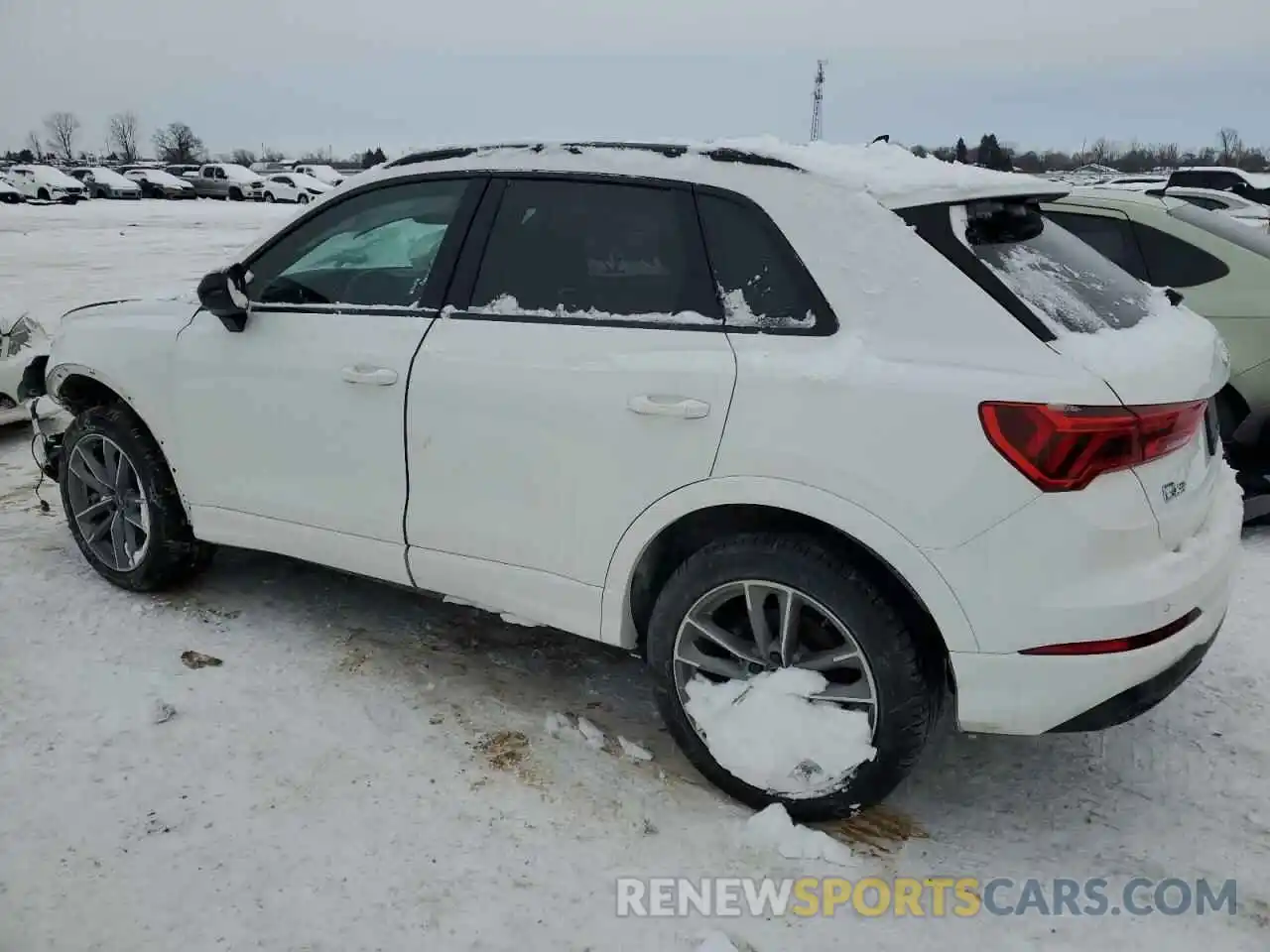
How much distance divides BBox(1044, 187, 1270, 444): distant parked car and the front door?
10.6 ft

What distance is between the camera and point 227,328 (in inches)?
146

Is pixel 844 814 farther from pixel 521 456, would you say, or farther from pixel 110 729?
pixel 110 729

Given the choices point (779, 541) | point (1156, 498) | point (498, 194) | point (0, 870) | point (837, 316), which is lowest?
point (0, 870)

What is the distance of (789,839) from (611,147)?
2119 mm

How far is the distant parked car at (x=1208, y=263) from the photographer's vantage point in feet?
16.6

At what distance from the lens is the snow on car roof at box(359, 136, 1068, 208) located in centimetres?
276

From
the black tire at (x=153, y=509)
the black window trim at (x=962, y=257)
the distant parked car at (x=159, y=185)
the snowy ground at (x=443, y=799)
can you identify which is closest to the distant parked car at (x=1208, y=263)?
the snowy ground at (x=443, y=799)

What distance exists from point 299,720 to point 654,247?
1.91m

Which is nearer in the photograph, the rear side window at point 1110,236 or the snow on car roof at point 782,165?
the snow on car roof at point 782,165

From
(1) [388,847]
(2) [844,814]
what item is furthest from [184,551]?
(2) [844,814]

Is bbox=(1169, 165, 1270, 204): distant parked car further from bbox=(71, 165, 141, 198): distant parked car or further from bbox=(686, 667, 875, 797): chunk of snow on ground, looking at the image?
bbox=(71, 165, 141, 198): distant parked car

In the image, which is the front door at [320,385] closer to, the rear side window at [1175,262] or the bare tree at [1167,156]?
the rear side window at [1175,262]

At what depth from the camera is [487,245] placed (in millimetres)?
3279

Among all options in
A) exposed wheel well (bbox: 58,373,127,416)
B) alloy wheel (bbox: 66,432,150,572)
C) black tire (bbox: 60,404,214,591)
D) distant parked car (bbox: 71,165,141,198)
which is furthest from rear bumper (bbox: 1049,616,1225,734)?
distant parked car (bbox: 71,165,141,198)
